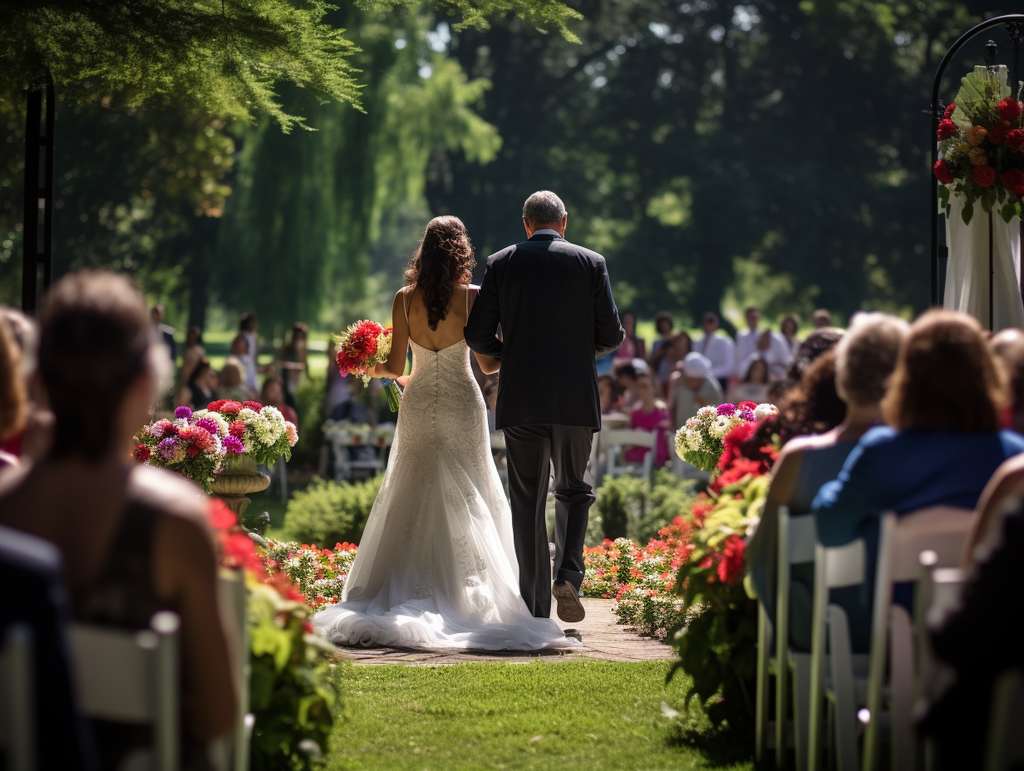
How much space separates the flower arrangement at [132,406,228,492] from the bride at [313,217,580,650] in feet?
3.59

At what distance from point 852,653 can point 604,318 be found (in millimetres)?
3237

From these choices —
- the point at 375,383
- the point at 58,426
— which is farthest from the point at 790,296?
the point at 58,426

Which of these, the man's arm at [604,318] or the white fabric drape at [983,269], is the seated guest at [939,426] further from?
the white fabric drape at [983,269]

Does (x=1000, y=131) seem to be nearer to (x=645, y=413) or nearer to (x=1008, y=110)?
(x=1008, y=110)

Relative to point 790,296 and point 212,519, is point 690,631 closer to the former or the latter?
point 212,519

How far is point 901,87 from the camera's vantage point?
3781cm

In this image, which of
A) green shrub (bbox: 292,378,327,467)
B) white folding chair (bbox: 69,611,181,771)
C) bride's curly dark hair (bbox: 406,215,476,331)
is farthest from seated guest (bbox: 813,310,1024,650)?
green shrub (bbox: 292,378,327,467)

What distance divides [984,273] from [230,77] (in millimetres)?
4380

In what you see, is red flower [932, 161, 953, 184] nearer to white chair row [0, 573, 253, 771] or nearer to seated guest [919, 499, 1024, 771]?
seated guest [919, 499, 1024, 771]

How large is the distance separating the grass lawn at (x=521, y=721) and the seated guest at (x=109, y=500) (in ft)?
7.11

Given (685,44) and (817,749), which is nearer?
(817,749)

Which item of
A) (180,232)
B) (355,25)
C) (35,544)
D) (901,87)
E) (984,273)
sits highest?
(901,87)

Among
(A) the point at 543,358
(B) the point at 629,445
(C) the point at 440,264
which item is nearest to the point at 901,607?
(A) the point at 543,358

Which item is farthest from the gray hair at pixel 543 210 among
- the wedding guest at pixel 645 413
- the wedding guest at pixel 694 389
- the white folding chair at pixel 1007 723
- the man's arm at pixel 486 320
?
the wedding guest at pixel 694 389
